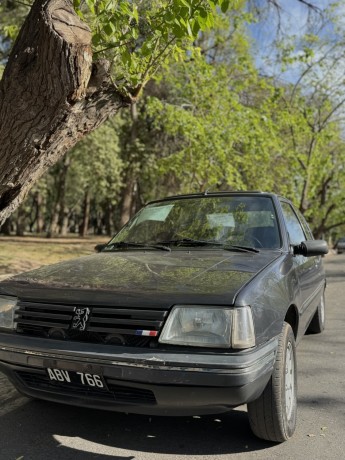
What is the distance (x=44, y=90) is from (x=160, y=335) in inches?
99.3

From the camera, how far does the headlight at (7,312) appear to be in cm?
299

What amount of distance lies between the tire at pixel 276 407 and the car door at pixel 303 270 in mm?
920

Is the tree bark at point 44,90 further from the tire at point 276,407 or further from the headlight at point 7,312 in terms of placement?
the tire at point 276,407

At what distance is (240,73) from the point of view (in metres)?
17.4

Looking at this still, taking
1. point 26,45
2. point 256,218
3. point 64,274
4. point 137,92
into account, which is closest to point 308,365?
point 256,218

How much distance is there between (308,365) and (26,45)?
13.5 ft

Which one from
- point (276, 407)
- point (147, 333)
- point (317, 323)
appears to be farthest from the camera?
point (317, 323)

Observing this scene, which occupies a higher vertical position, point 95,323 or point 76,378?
point 95,323

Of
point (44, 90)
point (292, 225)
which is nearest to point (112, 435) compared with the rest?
point (292, 225)

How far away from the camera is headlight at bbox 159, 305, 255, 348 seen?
2.54 meters

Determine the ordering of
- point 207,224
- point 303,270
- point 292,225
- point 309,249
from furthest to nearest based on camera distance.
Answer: point 292,225, point 303,270, point 207,224, point 309,249

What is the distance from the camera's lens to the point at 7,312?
3025 millimetres

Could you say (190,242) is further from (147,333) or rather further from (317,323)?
(317,323)

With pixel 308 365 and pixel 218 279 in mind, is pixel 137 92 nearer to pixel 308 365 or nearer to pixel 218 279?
pixel 218 279
